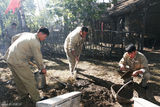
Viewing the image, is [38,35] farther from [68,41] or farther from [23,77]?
[68,41]

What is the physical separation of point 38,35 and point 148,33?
10671 millimetres

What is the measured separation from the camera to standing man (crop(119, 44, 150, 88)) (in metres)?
3.89

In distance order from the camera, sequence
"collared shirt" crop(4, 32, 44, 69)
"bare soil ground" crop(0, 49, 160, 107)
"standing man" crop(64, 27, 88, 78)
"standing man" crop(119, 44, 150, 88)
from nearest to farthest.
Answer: "collared shirt" crop(4, 32, 44, 69)
"bare soil ground" crop(0, 49, 160, 107)
"standing man" crop(119, 44, 150, 88)
"standing man" crop(64, 27, 88, 78)

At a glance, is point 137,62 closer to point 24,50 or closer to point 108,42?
point 24,50

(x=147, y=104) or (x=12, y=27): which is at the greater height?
(x=12, y=27)

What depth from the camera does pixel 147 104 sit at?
2.23 meters

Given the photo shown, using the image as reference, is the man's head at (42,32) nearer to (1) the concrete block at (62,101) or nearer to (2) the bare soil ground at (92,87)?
(1) the concrete block at (62,101)

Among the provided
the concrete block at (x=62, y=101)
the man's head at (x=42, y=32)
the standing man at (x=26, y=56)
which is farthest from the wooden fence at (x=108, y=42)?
the concrete block at (x=62, y=101)

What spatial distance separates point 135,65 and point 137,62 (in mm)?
125

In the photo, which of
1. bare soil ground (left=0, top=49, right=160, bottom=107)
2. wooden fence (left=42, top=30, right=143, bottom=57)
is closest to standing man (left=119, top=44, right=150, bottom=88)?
bare soil ground (left=0, top=49, right=160, bottom=107)

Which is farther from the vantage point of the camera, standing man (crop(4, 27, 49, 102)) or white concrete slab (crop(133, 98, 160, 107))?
standing man (crop(4, 27, 49, 102))

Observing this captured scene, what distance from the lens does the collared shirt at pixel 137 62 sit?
13.1ft

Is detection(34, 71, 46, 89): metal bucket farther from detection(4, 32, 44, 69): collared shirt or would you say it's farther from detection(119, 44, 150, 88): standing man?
detection(119, 44, 150, 88): standing man

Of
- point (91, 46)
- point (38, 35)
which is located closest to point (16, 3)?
point (91, 46)
